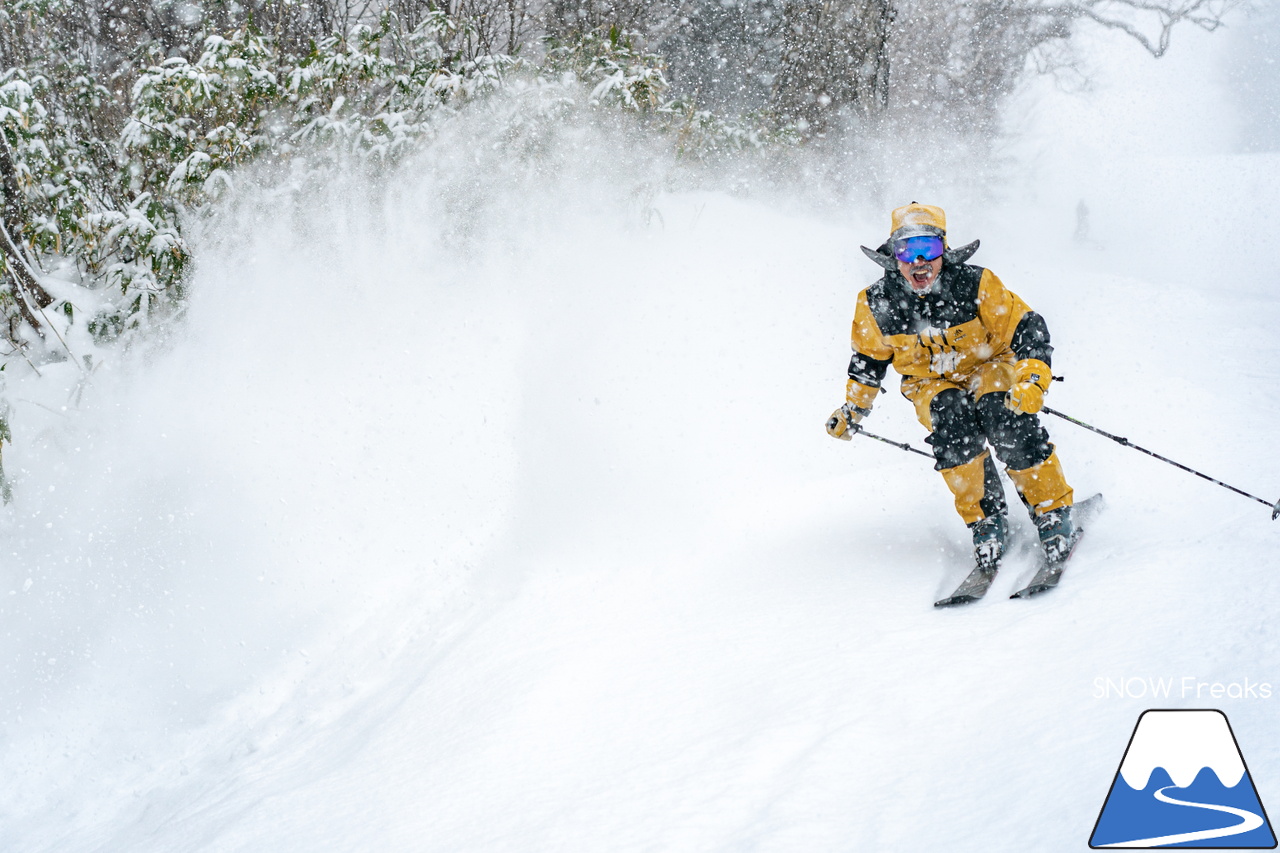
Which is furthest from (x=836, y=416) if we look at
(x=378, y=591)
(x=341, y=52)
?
(x=341, y=52)

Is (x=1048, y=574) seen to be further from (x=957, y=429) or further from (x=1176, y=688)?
(x=1176, y=688)

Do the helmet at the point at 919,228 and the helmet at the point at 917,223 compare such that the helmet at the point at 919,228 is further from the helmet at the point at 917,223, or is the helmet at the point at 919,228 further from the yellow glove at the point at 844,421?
the yellow glove at the point at 844,421

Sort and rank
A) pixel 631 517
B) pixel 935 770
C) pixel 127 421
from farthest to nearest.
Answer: pixel 127 421, pixel 631 517, pixel 935 770

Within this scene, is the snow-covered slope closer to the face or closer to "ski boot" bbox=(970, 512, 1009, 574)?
"ski boot" bbox=(970, 512, 1009, 574)

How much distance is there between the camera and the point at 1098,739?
1755 millimetres

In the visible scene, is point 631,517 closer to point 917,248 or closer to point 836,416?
point 836,416

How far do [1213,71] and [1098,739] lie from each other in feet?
115

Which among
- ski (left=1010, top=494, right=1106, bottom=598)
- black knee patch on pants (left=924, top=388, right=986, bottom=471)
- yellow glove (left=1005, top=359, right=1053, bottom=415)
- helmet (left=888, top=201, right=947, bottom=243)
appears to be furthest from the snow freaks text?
helmet (left=888, top=201, right=947, bottom=243)

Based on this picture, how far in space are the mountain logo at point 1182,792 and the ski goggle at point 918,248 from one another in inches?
71.4

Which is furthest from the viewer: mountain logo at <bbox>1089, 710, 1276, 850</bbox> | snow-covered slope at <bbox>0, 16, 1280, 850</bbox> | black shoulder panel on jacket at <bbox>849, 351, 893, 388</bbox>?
black shoulder panel on jacket at <bbox>849, 351, 893, 388</bbox>

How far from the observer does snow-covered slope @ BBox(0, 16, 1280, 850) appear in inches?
78.4

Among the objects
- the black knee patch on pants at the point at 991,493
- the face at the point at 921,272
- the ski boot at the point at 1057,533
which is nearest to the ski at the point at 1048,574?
the ski boot at the point at 1057,533

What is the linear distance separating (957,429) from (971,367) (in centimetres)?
26

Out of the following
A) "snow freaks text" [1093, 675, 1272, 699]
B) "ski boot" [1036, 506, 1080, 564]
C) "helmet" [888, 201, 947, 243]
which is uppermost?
"helmet" [888, 201, 947, 243]
